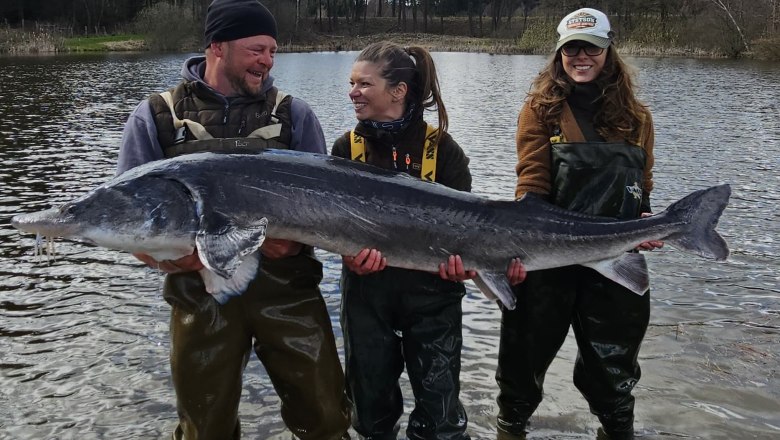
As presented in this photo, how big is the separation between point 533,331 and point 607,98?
1.53 m

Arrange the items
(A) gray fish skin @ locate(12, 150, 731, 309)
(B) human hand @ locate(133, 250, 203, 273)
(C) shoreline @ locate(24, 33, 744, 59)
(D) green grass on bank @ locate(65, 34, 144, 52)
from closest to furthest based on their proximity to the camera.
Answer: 1. (A) gray fish skin @ locate(12, 150, 731, 309)
2. (B) human hand @ locate(133, 250, 203, 273)
3. (C) shoreline @ locate(24, 33, 744, 59)
4. (D) green grass on bank @ locate(65, 34, 144, 52)

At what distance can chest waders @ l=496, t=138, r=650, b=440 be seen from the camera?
3986 millimetres

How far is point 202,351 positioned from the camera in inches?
145

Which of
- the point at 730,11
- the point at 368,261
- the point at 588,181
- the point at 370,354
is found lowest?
the point at 370,354

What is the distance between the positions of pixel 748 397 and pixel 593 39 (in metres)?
3.23

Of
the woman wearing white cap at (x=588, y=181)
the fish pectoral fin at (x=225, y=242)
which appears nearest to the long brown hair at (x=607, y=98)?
the woman wearing white cap at (x=588, y=181)

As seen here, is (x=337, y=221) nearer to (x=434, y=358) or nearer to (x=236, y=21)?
(x=434, y=358)

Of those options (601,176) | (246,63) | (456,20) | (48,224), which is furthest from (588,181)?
(456,20)

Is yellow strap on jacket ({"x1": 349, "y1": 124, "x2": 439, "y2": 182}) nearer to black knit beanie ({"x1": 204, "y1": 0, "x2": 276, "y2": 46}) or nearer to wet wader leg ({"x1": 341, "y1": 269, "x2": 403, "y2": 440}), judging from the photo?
wet wader leg ({"x1": 341, "y1": 269, "x2": 403, "y2": 440})

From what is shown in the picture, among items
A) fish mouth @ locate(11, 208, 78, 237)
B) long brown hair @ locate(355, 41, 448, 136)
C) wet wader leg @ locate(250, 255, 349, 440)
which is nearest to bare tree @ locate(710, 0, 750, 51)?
long brown hair @ locate(355, 41, 448, 136)

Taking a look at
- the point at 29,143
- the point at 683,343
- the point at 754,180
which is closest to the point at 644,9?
the point at 754,180

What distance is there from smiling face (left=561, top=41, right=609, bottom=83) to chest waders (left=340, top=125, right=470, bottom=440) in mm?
970

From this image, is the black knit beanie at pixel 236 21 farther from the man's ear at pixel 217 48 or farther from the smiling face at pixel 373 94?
the smiling face at pixel 373 94

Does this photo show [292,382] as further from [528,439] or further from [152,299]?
[152,299]
